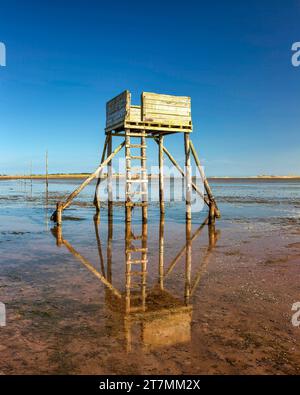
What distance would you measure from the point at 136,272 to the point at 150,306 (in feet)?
6.69

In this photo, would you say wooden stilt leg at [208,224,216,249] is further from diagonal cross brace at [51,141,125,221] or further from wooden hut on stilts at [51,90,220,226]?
diagonal cross brace at [51,141,125,221]

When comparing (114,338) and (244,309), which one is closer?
(114,338)

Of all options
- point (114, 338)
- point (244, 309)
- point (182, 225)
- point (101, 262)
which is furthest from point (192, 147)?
point (114, 338)

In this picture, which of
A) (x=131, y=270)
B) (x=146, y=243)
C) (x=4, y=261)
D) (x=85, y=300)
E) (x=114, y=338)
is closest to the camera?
(x=114, y=338)

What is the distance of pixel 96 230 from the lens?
44.7ft

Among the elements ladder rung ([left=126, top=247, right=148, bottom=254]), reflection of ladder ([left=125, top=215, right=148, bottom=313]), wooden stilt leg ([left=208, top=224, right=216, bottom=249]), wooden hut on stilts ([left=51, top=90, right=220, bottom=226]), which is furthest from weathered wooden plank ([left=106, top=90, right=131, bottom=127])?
ladder rung ([left=126, top=247, right=148, bottom=254])

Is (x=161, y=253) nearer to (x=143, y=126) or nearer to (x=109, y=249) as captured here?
(x=109, y=249)

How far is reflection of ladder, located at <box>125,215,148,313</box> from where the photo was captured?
18.9 ft

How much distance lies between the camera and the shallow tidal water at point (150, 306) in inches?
A: 155

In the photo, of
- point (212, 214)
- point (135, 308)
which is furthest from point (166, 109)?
point (135, 308)

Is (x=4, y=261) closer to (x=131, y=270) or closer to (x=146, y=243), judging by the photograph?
(x=131, y=270)

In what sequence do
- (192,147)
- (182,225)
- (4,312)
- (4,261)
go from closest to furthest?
1. (4,312)
2. (4,261)
3. (182,225)
4. (192,147)

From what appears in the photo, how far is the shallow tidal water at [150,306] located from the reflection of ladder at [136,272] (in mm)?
35
